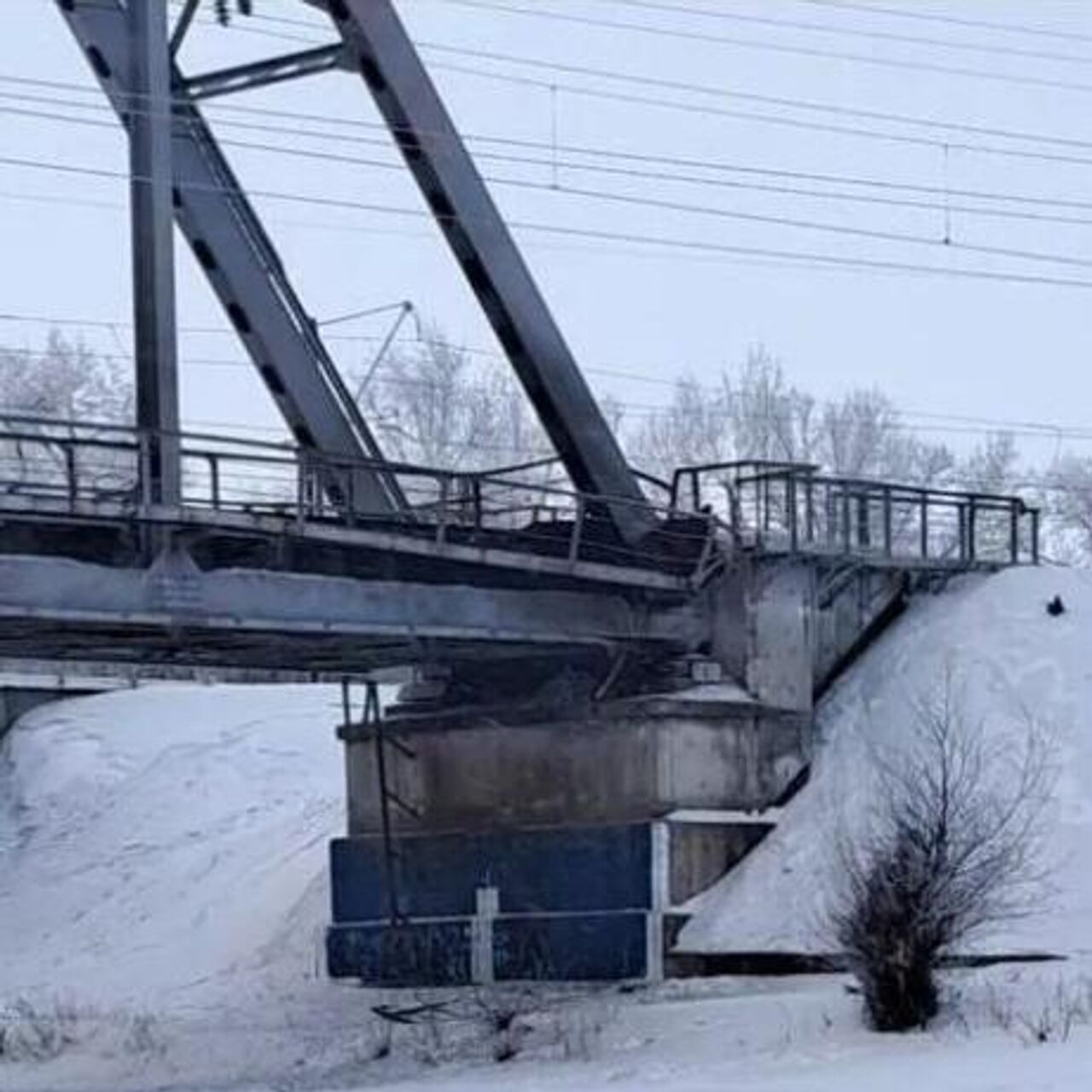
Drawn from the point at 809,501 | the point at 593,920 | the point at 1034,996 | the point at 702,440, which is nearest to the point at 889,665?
the point at 809,501

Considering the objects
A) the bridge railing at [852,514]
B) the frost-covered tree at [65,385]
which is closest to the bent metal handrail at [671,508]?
the bridge railing at [852,514]

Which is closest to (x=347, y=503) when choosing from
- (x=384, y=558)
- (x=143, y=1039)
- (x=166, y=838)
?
(x=384, y=558)

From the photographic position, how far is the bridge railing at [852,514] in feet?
124

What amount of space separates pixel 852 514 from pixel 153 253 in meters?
11.8

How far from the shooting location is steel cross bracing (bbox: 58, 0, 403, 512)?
37.2 metres

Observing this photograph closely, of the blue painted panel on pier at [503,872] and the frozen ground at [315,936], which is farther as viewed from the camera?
the blue painted panel on pier at [503,872]

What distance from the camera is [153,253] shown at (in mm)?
32594

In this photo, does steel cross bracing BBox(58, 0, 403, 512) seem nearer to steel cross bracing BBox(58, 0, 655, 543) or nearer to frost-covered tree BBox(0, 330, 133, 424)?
steel cross bracing BBox(58, 0, 655, 543)

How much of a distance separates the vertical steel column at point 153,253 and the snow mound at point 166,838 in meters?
12.0

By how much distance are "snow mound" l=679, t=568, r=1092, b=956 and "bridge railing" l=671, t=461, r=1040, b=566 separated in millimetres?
1064

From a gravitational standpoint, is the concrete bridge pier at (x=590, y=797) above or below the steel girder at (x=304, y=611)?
below

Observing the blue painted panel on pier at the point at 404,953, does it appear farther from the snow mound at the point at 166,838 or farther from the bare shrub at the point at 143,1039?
the bare shrub at the point at 143,1039

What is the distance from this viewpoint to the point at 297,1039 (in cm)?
3406

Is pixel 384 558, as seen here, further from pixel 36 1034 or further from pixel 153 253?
pixel 36 1034
